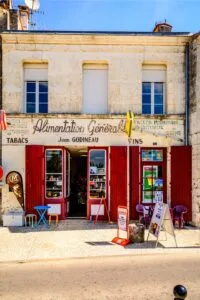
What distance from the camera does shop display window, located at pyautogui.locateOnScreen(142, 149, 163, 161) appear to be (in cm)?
1259

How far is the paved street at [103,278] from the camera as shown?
557 cm

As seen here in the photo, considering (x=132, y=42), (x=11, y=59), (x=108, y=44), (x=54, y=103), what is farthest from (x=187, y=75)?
(x=11, y=59)

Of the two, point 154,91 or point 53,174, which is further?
point 154,91

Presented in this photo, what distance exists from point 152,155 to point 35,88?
5151 mm

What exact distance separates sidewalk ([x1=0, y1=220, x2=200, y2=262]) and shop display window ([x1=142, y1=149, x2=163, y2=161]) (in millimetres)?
2844

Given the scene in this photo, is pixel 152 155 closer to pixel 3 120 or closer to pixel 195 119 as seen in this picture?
pixel 195 119

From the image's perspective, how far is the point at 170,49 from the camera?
12.5 meters

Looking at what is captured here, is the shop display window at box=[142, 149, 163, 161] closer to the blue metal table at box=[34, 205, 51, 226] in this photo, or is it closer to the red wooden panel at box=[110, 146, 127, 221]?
the red wooden panel at box=[110, 146, 127, 221]

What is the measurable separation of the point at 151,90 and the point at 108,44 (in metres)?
2.39

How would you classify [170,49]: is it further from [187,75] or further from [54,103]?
[54,103]

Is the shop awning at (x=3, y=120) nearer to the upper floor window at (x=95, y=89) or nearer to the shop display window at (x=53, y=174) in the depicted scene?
the shop display window at (x=53, y=174)

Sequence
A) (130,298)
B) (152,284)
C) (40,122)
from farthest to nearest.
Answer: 1. (40,122)
2. (152,284)
3. (130,298)

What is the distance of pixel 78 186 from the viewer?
15875 millimetres

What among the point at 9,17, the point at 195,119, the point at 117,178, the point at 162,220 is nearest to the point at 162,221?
the point at 162,220
